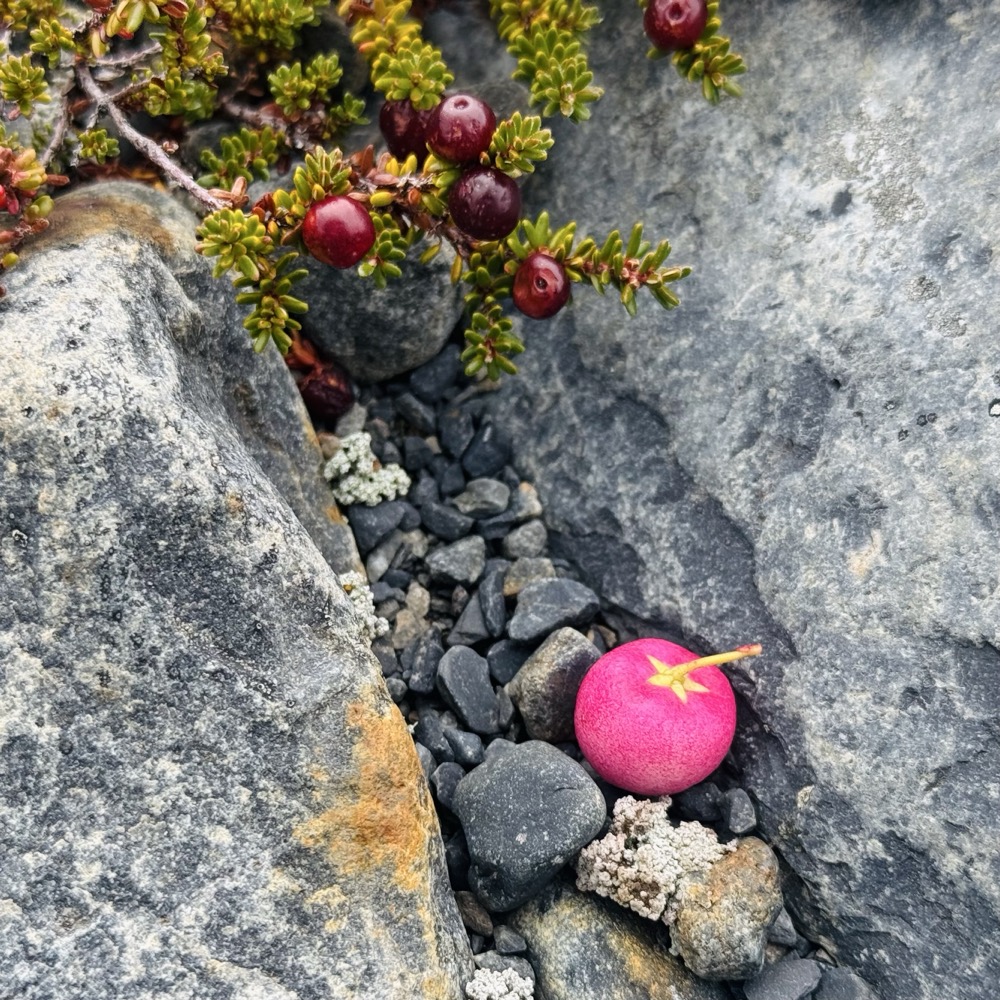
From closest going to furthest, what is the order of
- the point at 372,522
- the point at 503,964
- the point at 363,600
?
1. the point at 503,964
2. the point at 363,600
3. the point at 372,522

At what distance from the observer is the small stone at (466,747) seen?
11.4 ft

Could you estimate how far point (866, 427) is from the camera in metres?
3.38

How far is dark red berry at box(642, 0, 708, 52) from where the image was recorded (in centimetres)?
352

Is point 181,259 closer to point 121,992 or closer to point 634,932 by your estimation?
point 121,992

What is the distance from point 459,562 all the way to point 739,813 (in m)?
1.44

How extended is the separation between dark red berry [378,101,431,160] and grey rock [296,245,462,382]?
43 cm

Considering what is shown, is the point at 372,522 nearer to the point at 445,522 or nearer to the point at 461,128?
the point at 445,522

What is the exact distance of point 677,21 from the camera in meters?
3.54

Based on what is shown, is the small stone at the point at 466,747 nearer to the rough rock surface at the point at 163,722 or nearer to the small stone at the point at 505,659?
the small stone at the point at 505,659

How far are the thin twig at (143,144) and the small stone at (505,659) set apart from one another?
6.35ft

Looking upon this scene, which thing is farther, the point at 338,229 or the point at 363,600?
the point at 363,600

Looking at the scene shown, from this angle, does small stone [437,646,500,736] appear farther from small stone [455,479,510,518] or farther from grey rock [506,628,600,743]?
small stone [455,479,510,518]

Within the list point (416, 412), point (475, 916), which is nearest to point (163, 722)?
point (475, 916)

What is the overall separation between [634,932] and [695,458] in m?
1.75
